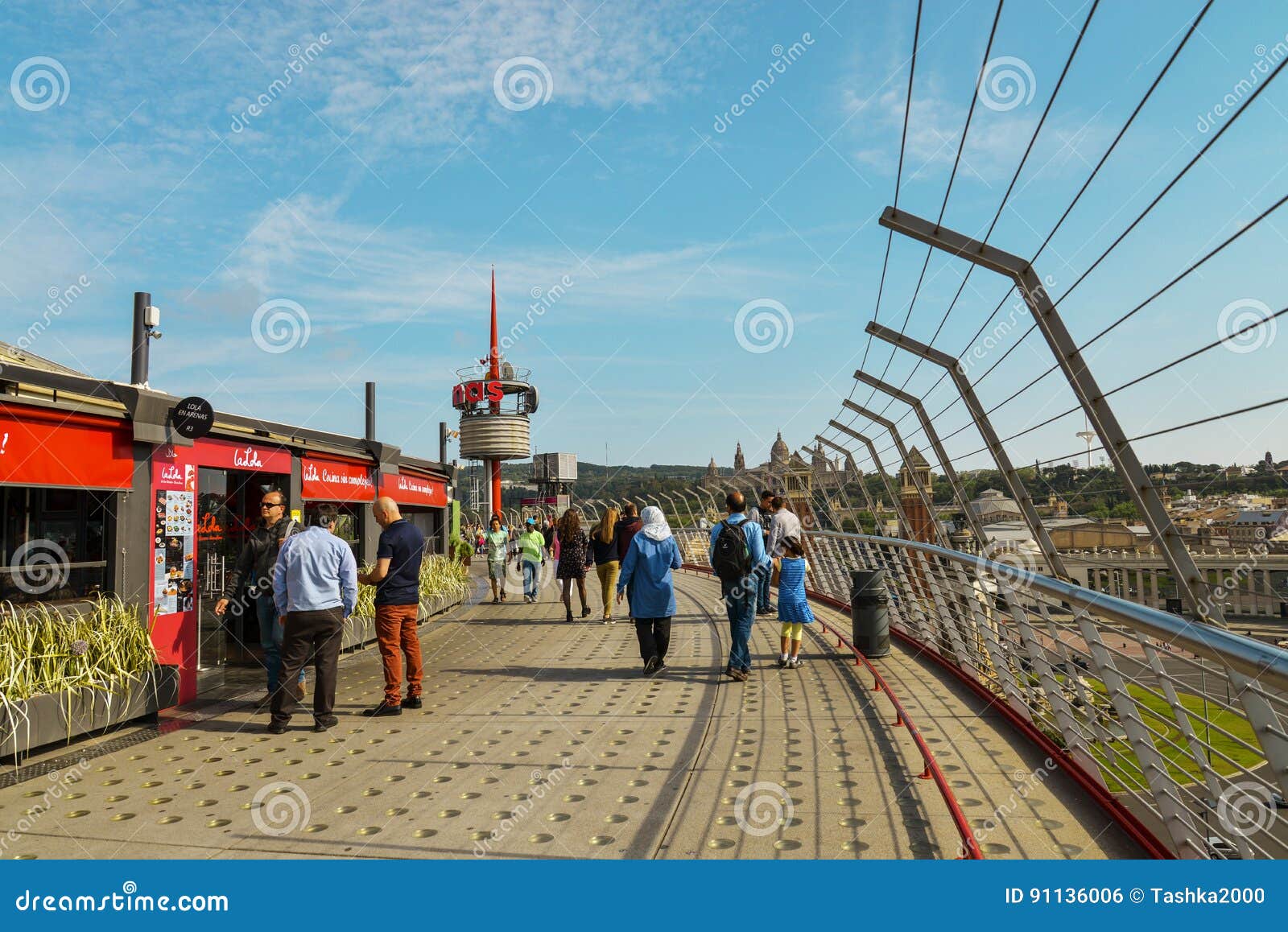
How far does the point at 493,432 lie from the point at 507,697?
175 feet

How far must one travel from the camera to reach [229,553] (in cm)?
1054

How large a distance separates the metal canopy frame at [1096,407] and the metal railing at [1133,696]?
19.0 inches

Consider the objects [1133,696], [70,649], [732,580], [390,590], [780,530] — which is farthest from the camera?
[780,530]

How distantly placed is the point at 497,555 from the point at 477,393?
157ft

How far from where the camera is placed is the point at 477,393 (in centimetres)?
6156

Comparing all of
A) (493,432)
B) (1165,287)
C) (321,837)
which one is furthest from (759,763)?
(493,432)

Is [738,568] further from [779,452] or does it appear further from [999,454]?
[779,452]

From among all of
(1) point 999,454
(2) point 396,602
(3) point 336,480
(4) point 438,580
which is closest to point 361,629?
(3) point 336,480

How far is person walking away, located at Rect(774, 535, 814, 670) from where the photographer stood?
8148 millimetres

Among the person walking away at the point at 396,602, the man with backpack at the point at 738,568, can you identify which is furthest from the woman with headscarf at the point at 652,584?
the person walking away at the point at 396,602

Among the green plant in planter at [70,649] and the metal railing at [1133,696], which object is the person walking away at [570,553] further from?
the green plant in planter at [70,649]

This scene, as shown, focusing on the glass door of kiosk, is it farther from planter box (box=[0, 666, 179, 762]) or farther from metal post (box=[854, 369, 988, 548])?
metal post (box=[854, 369, 988, 548])

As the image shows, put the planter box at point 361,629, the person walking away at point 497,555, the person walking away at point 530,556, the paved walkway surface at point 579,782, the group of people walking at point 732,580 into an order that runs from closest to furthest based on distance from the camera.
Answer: the paved walkway surface at point 579,782 < the group of people walking at point 732,580 < the planter box at point 361,629 < the person walking away at point 530,556 < the person walking away at point 497,555

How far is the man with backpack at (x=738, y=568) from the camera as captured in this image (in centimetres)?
771
